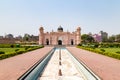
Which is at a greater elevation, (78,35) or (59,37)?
(78,35)

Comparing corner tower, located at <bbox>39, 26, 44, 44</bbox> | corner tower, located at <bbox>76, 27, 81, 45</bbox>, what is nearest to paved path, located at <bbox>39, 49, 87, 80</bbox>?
corner tower, located at <bbox>76, 27, 81, 45</bbox>

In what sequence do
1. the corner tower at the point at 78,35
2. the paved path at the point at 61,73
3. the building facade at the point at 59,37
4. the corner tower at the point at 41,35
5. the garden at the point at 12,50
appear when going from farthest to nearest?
the building facade at the point at 59,37
the corner tower at the point at 41,35
the corner tower at the point at 78,35
the garden at the point at 12,50
the paved path at the point at 61,73

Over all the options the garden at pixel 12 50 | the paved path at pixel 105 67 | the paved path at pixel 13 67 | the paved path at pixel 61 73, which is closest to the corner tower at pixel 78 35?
the garden at pixel 12 50

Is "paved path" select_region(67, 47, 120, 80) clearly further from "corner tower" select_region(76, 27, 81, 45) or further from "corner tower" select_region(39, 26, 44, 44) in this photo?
"corner tower" select_region(39, 26, 44, 44)

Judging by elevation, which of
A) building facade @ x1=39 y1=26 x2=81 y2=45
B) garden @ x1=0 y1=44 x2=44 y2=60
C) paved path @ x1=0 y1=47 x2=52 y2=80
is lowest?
paved path @ x1=0 y1=47 x2=52 y2=80

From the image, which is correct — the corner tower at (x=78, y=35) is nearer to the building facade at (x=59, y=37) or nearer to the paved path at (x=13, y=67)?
the building facade at (x=59, y=37)

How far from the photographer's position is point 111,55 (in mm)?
14266

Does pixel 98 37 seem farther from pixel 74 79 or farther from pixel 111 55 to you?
pixel 74 79

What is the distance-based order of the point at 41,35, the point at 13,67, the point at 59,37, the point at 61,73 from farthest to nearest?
the point at 59,37
the point at 41,35
the point at 13,67
the point at 61,73

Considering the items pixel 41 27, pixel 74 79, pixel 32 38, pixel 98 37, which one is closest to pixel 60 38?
pixel 41 27

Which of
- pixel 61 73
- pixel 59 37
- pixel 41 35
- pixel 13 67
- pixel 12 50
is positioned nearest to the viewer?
pixel 61 73

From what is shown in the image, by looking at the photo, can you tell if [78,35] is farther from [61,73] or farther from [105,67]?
[61,73]

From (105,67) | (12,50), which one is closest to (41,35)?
(12,50)

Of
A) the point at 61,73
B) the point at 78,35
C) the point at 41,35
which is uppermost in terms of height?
the point at 41,35
